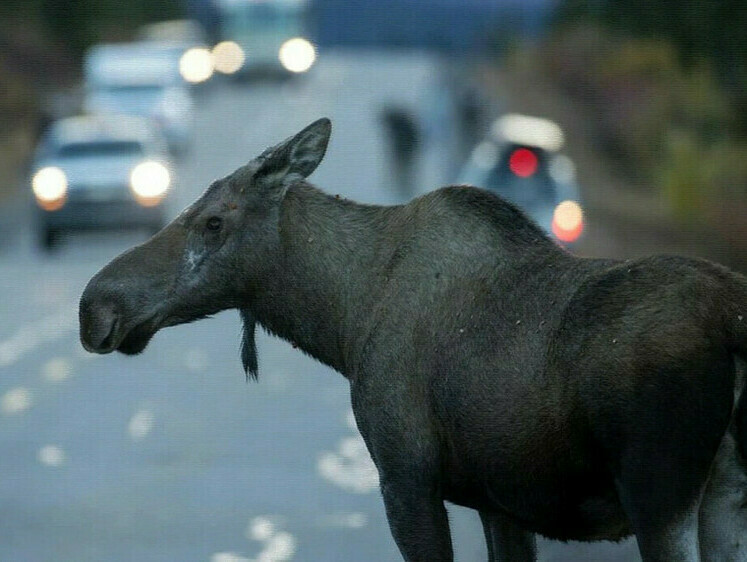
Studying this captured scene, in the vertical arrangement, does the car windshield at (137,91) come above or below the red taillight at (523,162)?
above

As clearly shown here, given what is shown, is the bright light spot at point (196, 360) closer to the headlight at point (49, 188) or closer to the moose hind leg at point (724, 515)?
the headlight at point (49, 188)

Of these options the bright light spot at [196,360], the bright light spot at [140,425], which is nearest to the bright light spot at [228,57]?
the bright light spot at [196,360]

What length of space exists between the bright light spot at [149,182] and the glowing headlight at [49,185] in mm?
1064

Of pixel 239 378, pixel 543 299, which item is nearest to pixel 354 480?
pixel 239 378

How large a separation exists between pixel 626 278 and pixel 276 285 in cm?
153

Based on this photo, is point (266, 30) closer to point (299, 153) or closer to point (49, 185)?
point (49, 185)

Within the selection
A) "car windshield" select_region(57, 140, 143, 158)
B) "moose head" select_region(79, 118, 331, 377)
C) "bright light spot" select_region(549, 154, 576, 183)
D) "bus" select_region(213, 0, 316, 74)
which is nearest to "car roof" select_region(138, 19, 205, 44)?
"bus" select_region(213, 0, 316, 74)

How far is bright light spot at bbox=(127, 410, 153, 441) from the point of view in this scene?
50.2 feet

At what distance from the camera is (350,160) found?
52.3 metres

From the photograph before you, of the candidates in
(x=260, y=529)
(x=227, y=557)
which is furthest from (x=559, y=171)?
(x=227, y=557)

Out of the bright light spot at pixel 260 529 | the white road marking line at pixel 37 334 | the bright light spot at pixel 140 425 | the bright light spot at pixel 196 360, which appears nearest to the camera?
the bright light spot at pixel 260 529

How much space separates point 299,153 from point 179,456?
6986 millimetres

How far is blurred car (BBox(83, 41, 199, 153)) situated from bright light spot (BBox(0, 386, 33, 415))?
32528mm

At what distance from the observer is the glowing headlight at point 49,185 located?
1234 inches
